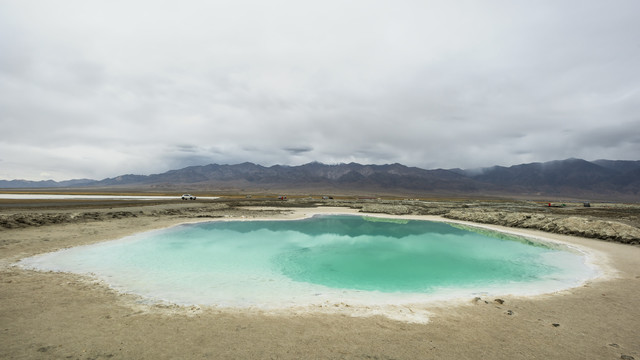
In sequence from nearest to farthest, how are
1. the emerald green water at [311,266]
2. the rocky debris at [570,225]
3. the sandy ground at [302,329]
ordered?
1. the sandy ground at [302,329]
2. the emerald green water at [311,266]
3. the rocky debris at [570,225]

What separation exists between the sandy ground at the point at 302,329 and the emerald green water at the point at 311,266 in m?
1.43

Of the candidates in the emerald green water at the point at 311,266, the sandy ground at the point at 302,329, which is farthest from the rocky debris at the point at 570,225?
the sandy ground at the point at 302,329

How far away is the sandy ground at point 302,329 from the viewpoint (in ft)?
18.2

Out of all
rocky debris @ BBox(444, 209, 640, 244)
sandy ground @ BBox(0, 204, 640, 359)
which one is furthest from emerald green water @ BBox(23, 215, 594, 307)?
rocky debris @ BBox(444, 209, 640, 244)

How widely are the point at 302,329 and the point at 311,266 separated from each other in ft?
27.4

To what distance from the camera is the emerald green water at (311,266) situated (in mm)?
10094

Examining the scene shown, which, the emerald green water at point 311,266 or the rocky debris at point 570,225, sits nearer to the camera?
the emerald green water at point 311,266

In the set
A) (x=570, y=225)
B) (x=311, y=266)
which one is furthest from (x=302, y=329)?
(x=570, y=225)

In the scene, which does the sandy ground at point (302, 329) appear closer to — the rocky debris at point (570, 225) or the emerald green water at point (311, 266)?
the emerald green water at point (311, 266)

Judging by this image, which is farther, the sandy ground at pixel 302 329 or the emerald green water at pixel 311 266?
the emerald green water at pixel 311 266

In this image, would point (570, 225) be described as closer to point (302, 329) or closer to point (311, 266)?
point (311, 266)

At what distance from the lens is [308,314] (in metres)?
7.76

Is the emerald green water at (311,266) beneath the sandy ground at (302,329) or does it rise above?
beneath

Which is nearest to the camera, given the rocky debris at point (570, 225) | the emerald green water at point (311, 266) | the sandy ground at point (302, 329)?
the sandy ground at point (302, 329)
